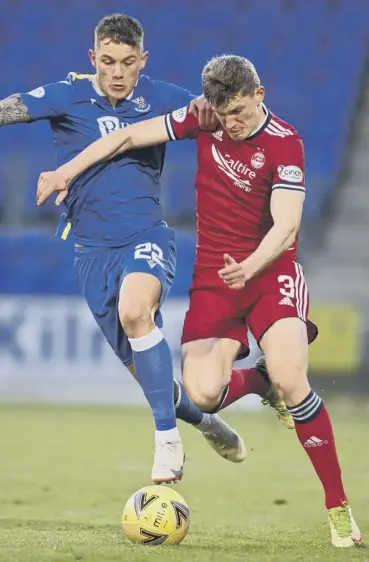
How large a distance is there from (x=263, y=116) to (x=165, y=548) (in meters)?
2.26

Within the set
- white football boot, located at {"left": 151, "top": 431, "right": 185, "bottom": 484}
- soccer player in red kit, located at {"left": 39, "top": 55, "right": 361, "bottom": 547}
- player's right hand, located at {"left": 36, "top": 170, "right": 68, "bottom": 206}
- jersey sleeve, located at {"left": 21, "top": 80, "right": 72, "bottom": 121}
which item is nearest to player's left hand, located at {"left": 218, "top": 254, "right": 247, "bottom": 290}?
soccer player in red kit, located at {"left": 39, "top": 55, "right": 361, "bottom": 547}

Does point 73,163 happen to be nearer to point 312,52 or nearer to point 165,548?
point 165,548

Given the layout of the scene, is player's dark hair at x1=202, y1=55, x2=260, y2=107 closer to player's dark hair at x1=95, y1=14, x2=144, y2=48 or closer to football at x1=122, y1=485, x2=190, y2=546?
player's dark hair at x1=95, y1=14, x2=144, y2=48

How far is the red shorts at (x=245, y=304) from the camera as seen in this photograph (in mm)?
5998

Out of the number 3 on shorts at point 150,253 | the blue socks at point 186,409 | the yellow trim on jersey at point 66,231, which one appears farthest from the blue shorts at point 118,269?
the blue socks at point 186,409

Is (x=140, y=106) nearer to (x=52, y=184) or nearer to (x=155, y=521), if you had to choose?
(x=52, y=184)

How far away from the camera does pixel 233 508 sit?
7.29m

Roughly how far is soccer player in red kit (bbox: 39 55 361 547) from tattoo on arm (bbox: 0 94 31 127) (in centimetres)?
45

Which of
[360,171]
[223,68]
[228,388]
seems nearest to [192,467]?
[228,388]

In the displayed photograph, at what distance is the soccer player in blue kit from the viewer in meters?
6.12

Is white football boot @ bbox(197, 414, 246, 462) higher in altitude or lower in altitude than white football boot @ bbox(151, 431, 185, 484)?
lower

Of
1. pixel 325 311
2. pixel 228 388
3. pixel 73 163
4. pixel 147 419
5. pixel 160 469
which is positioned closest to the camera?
pixel 160 469

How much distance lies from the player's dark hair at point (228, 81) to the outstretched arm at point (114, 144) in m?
0.53

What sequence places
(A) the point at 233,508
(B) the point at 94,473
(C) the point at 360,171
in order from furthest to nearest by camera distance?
(C) the point at 360,171, (B) the point at 94,473, (A) the point at 233,508
